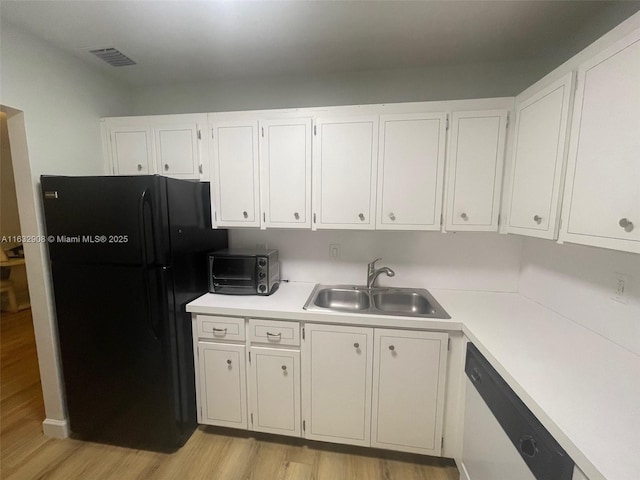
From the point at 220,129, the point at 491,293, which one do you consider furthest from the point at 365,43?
the point at 491,293

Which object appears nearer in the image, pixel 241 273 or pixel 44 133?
pixel 44 133

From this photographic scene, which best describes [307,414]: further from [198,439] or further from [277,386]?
[198,439]

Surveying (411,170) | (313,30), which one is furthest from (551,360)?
(313,30)

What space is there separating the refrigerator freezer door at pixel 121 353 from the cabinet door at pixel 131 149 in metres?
0.81

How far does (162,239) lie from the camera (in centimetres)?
152

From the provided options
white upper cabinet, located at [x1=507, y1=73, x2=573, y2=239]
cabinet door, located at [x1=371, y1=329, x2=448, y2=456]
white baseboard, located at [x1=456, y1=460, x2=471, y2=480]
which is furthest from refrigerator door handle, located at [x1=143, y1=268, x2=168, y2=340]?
white upper cabinet, located at [x1=507, y1=73, x2=573, y2=239]

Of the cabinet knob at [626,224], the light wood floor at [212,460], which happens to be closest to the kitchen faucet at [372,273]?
the light wood floor at [212,460]

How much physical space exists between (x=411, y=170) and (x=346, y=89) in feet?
2.92

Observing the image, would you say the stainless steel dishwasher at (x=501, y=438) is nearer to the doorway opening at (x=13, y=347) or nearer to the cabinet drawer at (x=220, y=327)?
the cabinet drawer at (x=220, y=327)

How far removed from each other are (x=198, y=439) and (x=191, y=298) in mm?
974

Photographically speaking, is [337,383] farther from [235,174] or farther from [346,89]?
[346,89]

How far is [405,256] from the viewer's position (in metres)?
2.08

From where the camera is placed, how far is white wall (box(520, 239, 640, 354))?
3.79 ft

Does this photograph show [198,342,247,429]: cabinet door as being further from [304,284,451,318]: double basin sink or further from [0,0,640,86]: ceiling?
[0,0,640,86]: ceiling
